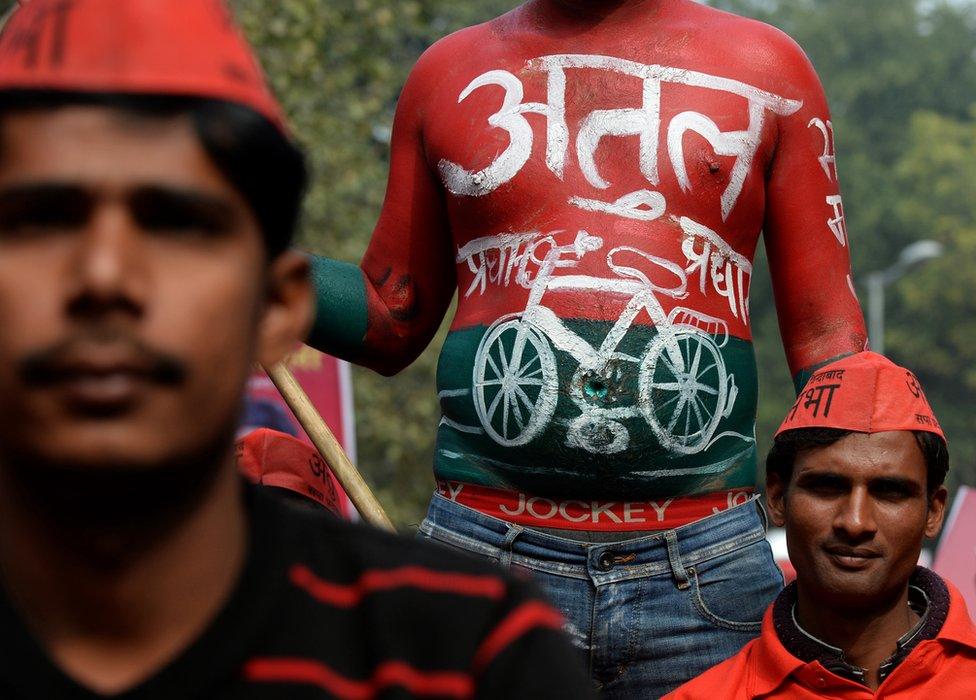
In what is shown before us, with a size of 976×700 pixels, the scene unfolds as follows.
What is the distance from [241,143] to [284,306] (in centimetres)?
23

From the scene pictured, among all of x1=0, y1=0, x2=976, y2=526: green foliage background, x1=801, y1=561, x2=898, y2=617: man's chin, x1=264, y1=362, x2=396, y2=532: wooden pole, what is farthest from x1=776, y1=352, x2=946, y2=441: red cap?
x1=0, y1=0, x2=976, y2=526: green foliage background

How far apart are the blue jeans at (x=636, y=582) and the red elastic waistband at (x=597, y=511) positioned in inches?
0.9

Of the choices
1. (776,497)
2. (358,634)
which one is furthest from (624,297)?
(358,634)

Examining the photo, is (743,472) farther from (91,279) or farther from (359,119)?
(359,119)

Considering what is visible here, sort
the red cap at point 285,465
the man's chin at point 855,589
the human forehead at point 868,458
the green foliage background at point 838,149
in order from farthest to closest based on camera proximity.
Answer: the green foliage background at point 838,149
the red cap at point 285,465
the human forehead at point 868,458
the man's chin at point 855,589

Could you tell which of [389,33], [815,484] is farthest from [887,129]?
[815,484]

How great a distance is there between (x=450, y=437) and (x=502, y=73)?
2.47 ft

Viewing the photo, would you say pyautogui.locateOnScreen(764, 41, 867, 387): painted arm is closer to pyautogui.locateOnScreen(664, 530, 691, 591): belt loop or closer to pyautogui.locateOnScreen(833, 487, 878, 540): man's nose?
pyautogui.locateOnScreen(833, 487, 878, 540): man's nose

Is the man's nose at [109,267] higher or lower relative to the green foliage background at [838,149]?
higher

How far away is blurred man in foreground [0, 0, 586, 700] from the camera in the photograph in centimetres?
163

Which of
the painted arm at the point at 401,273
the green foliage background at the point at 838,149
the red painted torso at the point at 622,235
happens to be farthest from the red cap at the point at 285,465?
the green foliage background at the point at 838,149

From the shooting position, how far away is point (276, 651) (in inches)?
68.7

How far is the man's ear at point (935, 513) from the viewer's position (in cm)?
430

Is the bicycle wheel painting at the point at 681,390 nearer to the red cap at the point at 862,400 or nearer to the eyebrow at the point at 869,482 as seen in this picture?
the red cap at the point at 862,400
